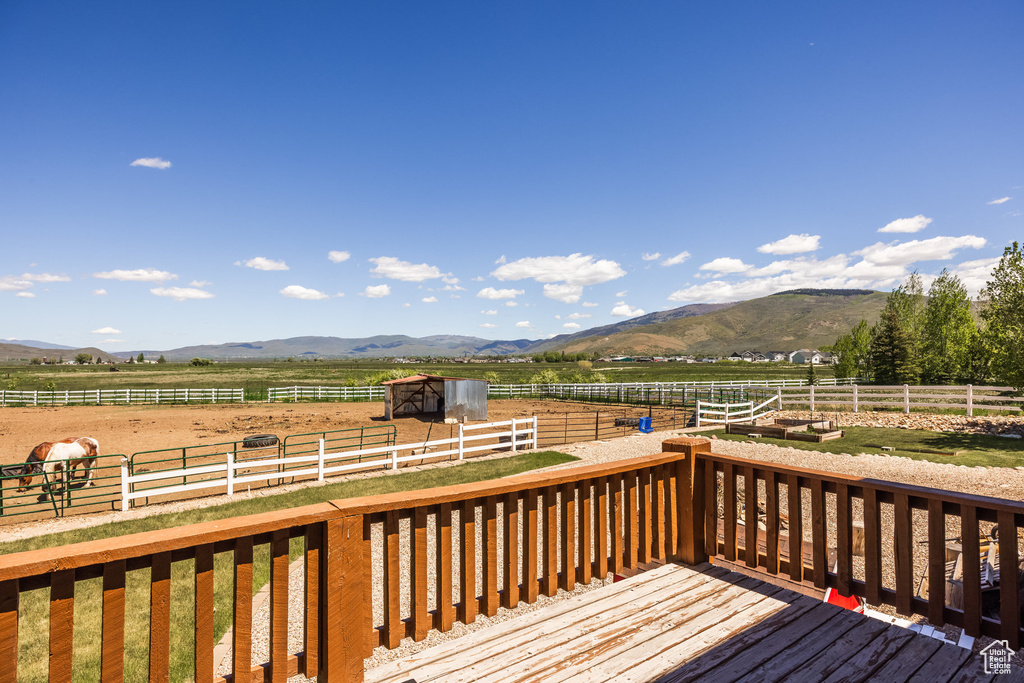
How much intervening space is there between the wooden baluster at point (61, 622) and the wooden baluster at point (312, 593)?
2.70ft

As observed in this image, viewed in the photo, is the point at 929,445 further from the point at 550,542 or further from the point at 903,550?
the point at 550,542

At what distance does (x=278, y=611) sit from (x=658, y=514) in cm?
276

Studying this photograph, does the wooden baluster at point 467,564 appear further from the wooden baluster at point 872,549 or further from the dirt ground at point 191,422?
the dirt ground at point 191,422

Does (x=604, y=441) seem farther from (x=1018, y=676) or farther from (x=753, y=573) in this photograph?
(x=1018, y=676)

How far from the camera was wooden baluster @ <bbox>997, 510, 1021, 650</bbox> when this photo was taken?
264cm

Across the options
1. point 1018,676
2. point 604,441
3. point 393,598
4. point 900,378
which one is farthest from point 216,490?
point 900,378

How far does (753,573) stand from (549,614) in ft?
5.39

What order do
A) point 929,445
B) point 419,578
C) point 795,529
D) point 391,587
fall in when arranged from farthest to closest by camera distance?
point 929,445
point 795,529
point 419,578
point 391,587

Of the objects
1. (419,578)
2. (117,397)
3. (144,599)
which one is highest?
(419,578)

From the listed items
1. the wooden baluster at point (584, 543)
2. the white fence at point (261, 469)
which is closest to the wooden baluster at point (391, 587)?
the wooden baluster at point (584, 543)

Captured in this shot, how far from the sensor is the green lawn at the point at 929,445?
39.1 feet

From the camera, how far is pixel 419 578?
2785mm

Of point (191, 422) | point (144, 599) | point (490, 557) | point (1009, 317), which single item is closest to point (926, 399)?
point (1009, 317)

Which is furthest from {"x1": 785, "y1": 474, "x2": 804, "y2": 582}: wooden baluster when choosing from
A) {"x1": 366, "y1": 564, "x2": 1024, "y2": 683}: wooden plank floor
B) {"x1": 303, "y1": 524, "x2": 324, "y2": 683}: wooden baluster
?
{"x1": 303, "y1": 524, "x2": 324, "y2": 683}: wooden baluster
